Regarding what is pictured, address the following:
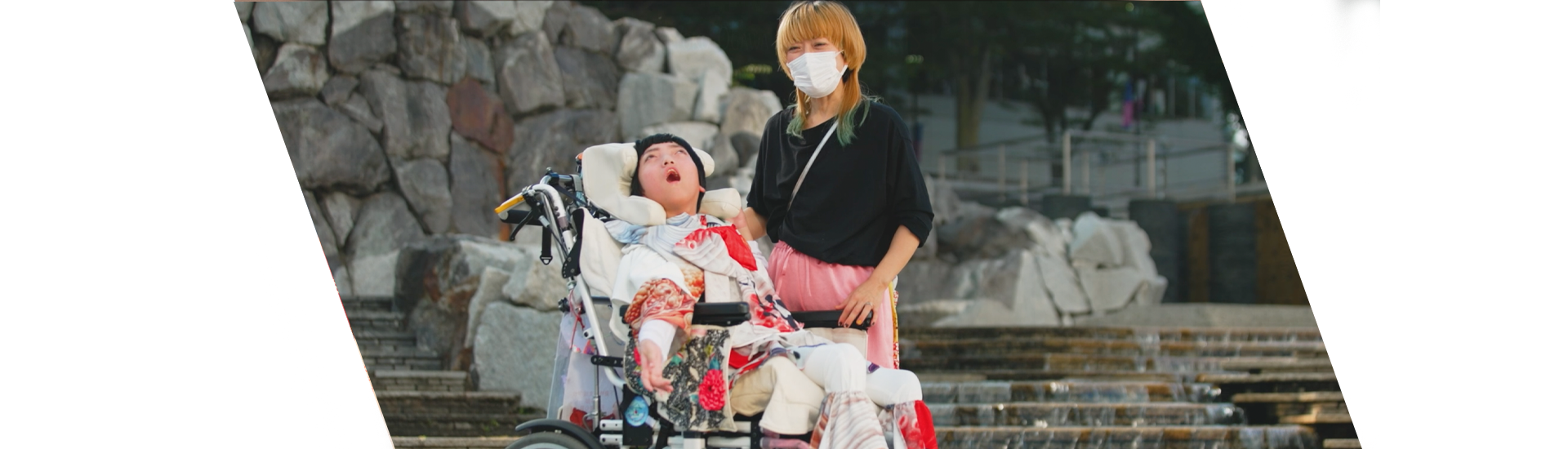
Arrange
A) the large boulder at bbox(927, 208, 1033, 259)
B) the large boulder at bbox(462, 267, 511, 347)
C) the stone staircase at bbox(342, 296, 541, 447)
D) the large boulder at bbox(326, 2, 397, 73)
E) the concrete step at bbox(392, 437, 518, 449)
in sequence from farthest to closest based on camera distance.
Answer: the large boulder at bbox(927, 208, 1033, 259)
the large boulder at bbox(326, 2, 397, 73)
the large boulder at bbox(462, 267, 511, 347)
the stone staircase at bbox(342, 296, 541, 447)
the concrete step at bbox(392, 437, 518, 449)

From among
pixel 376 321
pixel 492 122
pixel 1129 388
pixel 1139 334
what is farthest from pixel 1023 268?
pixel 376 321

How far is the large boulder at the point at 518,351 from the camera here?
18.5 feet

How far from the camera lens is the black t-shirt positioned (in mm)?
2727

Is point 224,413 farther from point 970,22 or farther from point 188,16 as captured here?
point 970,22

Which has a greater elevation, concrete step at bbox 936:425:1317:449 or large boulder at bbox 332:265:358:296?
large boulder at bbox 332:265:358:296

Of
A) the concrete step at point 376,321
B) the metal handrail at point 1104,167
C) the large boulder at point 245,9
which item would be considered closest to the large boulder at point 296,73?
the large boulder at point 245,9

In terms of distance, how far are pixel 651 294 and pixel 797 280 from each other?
1.40ft

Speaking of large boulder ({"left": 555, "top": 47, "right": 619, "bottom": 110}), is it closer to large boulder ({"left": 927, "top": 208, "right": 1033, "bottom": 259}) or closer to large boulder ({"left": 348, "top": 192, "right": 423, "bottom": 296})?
large boulder ({"left": 348, "top": 192, "right": 423, "bottom": 296})

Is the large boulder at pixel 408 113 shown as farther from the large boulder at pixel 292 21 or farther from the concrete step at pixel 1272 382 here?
the concrete step at pixel 1272 382

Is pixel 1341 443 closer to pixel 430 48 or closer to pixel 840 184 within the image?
pixel 840 184

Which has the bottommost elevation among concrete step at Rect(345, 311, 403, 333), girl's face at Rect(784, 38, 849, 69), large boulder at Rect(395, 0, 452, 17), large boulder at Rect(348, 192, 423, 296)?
concrete step at Rect(345, 311, 403, 333)

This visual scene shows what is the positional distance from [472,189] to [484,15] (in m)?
1.29

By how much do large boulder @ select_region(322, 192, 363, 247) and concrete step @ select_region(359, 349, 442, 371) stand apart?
8.27 ft

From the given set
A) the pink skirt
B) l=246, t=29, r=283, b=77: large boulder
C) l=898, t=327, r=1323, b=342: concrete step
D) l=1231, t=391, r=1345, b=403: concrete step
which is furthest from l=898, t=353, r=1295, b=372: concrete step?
l=246, t=29, r=283, b=77: large boulder
